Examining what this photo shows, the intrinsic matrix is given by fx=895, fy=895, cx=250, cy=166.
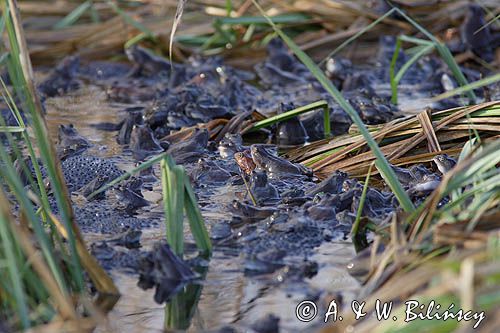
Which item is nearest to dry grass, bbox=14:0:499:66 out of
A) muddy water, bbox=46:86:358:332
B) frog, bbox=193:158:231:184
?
frog, bbox=193:158:231:184

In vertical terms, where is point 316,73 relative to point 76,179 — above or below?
above

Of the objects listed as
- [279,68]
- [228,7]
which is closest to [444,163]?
[279,68]

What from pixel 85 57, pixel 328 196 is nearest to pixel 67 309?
pixel 328 196

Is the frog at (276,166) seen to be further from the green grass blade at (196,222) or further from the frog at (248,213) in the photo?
the green grass blade at (196,222)

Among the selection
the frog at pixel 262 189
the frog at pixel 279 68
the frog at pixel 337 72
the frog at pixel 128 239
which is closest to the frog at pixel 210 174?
the frog at pixel 262 189

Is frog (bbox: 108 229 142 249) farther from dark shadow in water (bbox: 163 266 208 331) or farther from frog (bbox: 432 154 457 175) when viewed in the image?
frog (bbox: 432 154 457 175)

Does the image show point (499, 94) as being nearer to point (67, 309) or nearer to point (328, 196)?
point (328, 196)

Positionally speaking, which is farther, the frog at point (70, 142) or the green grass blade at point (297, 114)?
the frog at point (70, 142)

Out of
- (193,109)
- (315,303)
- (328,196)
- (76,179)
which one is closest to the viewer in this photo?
(315,303)
